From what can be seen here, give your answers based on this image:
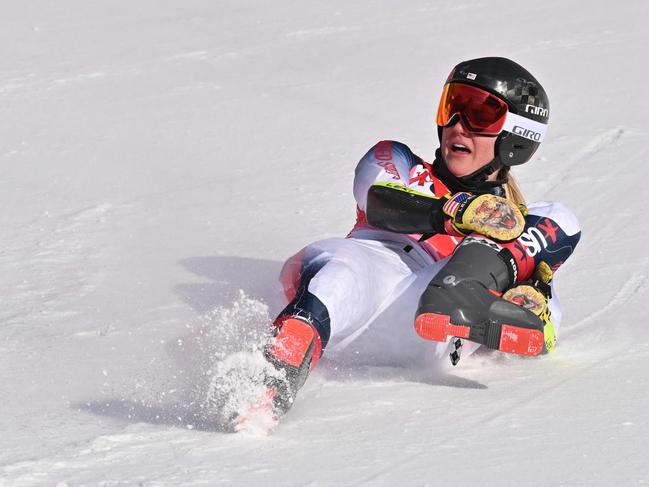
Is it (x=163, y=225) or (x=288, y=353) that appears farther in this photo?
(x=163, y=225)

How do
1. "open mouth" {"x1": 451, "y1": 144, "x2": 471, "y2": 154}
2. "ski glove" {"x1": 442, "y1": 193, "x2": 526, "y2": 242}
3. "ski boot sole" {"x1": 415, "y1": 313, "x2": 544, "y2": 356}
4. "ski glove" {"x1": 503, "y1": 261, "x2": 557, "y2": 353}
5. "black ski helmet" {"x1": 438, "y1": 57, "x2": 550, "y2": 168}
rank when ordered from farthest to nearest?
"open mouth" {"x1": 451, "y1": 144, "x2": 471, "y2": 154} → "black ski helmet" {"x1": 438, "y1": 57, "x2": 550, "y2": 168} → "ski glove" {"x1": 503, "y1": 261, "x2": 557, "y2": 353} → "ski glove" {"x1": 442, "y1": 193, "x2": 526, "y2": 242} → "ski boot sole" {"x1": 415, "y1": 313, "x2": 544, "y2": 356}

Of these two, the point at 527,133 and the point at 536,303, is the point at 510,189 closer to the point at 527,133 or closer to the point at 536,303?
the point at 527,133

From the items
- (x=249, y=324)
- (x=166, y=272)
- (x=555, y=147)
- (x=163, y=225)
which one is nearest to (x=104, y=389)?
(x=249, y=324)

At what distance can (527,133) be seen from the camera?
4590mm

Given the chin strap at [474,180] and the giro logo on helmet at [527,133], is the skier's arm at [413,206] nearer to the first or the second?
the chin strap at [474,180]

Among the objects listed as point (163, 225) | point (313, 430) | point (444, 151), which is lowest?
point (163, 225)

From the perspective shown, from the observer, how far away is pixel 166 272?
5.46 m

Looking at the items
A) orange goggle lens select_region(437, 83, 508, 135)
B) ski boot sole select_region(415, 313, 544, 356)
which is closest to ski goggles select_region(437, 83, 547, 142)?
orange goggle lens select_region(437, 83, 508, 135)

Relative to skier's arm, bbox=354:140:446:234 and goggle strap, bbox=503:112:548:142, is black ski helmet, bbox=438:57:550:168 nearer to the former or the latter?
goggle strap, bbox=503:112:548:142

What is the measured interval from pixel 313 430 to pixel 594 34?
21.6 feet

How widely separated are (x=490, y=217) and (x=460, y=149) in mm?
663

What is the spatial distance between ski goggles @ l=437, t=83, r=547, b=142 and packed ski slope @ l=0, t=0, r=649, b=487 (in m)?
0.86

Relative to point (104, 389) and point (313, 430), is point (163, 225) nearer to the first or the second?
point (104, 389)

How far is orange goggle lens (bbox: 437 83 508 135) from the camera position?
4512 millimetres
